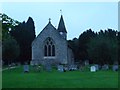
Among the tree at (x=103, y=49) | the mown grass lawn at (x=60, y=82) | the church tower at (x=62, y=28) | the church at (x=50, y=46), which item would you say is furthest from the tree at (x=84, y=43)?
the mown grass lawn at (x=60, y=82)

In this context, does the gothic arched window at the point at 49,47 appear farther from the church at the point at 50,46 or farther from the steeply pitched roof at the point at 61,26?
the steeply pitched roof at the point at 61,26

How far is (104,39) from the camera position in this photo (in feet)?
163

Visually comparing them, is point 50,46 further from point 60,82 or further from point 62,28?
point 60,82

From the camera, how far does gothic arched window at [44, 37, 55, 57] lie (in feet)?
203

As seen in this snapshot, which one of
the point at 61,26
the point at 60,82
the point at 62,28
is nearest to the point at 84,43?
the point at 62,28

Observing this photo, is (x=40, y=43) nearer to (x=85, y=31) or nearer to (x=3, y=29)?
(x=85, y=31)

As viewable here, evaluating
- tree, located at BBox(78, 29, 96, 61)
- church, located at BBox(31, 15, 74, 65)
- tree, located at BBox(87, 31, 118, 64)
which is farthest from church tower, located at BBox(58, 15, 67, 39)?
tree, located at BBox(87, 31, 118, 64)

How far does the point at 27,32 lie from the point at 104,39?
94.6 ft

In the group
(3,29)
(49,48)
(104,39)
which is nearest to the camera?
(3,29)

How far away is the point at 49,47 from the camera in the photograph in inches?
2446

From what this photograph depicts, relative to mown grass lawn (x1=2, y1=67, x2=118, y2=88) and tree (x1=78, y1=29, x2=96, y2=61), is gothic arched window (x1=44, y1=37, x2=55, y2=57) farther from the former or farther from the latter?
mown grass lawn (x1=2, y1=67, x2=118, y2=88)

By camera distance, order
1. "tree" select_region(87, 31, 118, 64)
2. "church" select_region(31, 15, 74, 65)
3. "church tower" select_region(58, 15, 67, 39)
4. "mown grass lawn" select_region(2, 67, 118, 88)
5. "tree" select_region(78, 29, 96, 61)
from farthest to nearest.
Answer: "tree" select_region(78, 29, 96, 61) → "church tower" select_region(58, 15, 67, 39) → "church" select_region(31, 15, 74, 65) → "tree" select_region(87, 31, 118, 64) → "mown grass lawn" select_region(2, 67, 118, 88)

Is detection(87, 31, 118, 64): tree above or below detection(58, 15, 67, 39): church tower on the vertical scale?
below

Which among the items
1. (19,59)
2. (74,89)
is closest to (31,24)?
(19,59)
